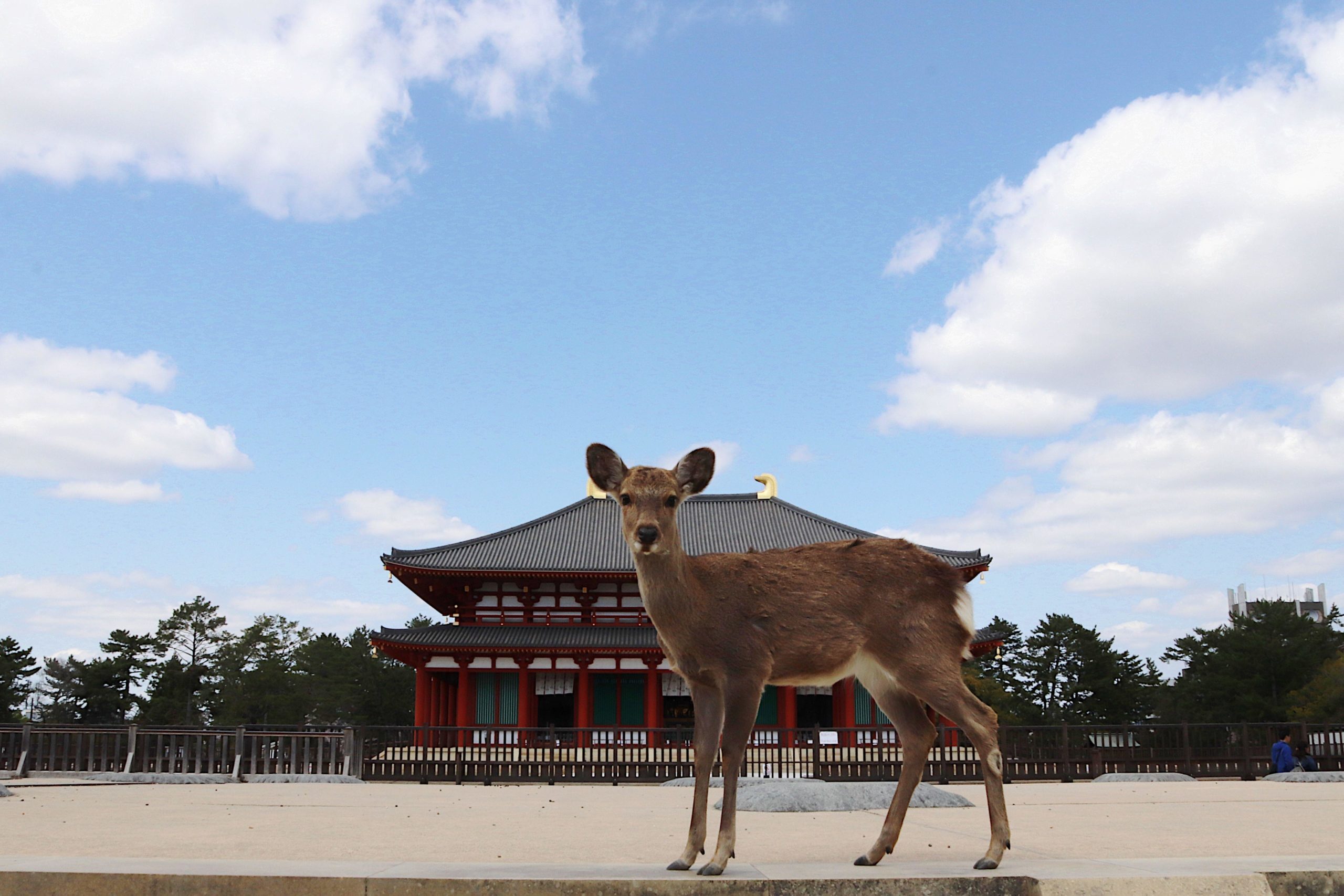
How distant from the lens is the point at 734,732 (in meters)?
5.10

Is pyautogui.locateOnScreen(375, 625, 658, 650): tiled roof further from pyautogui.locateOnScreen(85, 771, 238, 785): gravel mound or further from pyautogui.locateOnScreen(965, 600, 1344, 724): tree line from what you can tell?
pyautogui.locateOnScreen(965, 600, 1344, 724): tree line

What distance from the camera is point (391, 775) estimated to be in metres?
20.5

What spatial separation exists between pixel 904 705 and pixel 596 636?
76.9ft

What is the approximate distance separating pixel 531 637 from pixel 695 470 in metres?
24.1

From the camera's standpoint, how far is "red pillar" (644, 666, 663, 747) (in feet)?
94.8

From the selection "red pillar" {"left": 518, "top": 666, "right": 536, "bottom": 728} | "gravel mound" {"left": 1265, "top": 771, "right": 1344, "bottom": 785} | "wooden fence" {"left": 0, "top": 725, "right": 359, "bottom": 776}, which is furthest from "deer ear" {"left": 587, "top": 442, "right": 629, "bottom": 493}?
"red pillar" {"left": 518, "top": 666, "right": 536, "bottom": 728}

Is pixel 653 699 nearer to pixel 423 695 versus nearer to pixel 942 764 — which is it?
pixel 423 695

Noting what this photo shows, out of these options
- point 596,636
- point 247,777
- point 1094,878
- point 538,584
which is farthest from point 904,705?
point 538,584

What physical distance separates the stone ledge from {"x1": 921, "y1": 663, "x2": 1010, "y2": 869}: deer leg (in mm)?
528

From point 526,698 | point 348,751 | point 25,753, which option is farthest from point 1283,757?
point 25,753

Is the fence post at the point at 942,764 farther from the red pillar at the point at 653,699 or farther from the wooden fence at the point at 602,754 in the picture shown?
the red pillar at the point at 653,699

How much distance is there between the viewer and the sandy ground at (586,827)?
610cm

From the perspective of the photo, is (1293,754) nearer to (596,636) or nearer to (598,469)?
(596,636)

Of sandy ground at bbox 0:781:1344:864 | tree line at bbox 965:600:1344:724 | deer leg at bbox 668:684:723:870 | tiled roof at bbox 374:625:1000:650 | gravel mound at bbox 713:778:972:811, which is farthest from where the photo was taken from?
tree line at bbox 965:600:1344:724
